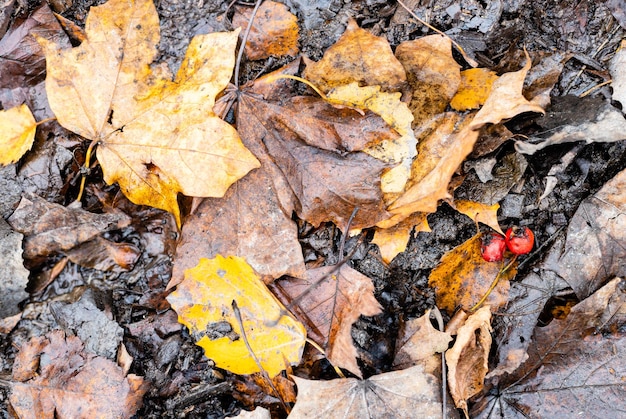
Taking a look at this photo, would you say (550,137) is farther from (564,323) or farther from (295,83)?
(295,83)

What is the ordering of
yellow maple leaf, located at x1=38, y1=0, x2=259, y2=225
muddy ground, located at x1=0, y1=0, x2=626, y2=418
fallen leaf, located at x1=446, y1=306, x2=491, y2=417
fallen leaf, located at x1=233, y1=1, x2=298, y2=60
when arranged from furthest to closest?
fallen leaf, located at x1=233, y1=1, x2=298, y2=60 → muddy ground, located at x1=0, y1=0, x2=626, y2=418 → fallen leaf, located at x1=446, y1=306, x2=491, y2=417 → yellow maple leaf, located at x1=38, y1=0, x2=259, y2=225

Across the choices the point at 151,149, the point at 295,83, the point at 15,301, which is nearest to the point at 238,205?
the point at 151,149

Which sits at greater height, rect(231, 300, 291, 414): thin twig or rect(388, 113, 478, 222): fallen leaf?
rect(388, 113, 478, 222): fallen leaf

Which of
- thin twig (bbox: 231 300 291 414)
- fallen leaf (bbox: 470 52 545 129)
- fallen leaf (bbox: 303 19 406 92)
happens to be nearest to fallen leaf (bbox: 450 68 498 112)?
fallen leaf (bbox: 470 52 545 129)

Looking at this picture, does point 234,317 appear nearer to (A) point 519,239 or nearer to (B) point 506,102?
A: (A) point 519,239

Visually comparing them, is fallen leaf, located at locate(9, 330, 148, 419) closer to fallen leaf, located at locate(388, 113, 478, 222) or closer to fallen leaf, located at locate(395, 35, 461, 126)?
fallen leaf, located at locate(388, 113, 478, 222)

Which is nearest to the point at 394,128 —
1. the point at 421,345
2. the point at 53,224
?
the point at 421,345

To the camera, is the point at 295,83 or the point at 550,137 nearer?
the point at 550,137

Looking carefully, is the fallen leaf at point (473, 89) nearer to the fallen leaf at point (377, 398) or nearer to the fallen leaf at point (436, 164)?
the fallen leaf at point (436, 164)
